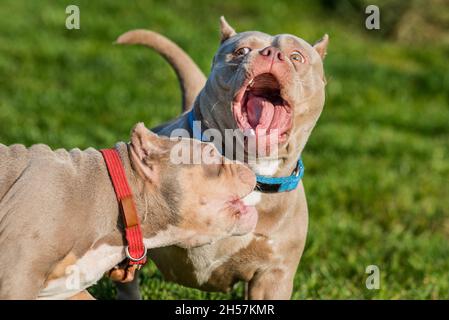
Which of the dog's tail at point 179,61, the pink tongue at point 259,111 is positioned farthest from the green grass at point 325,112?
the pink tongue at point 259,111

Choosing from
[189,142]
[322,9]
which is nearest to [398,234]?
[189,142]

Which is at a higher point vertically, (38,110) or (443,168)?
(38,110)

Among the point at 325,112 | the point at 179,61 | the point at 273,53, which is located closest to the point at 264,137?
the point at 273,53

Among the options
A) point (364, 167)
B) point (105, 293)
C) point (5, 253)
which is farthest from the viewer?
point (364, 167)

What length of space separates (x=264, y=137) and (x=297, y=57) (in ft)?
1.52

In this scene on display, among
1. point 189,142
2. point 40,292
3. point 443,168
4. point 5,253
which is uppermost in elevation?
point 189,142

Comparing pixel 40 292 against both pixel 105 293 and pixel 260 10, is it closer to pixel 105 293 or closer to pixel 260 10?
pixel 105 293

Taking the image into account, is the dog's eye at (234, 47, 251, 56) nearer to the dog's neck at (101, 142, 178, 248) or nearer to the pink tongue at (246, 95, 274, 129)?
the pink tongue at (246, 95, 274, 129)

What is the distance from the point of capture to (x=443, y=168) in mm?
7699

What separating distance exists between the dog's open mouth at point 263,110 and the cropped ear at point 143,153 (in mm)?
536

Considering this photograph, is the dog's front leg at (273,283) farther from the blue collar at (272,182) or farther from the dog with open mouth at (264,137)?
the blue collar at (272,182)

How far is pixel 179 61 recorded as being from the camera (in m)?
5.22

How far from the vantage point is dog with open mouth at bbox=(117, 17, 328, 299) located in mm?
3953

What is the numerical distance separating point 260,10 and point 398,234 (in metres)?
5.96
